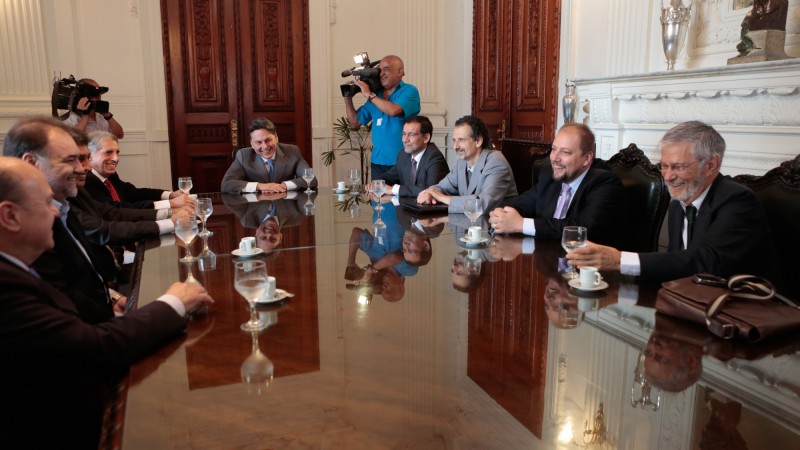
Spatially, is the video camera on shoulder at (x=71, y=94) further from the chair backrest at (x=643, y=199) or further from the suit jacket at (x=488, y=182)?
the chair backrest at (x=643, y=199)

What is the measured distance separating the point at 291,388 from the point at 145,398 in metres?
0.28

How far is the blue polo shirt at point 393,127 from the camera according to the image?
502 cm

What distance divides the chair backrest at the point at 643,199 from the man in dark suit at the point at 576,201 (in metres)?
0.15

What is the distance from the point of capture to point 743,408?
1085mm

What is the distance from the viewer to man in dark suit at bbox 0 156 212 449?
46.4 inches

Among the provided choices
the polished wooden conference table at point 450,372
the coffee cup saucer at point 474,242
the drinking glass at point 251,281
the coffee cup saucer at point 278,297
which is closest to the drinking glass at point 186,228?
the polished wooden conference table at point 450,372

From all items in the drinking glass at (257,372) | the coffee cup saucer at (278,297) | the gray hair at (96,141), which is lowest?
the drinking glass at (257,372)

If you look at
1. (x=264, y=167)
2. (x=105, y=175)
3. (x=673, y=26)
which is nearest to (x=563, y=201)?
(x=673, y=26)

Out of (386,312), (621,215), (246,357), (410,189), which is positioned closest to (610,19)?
(410,189)

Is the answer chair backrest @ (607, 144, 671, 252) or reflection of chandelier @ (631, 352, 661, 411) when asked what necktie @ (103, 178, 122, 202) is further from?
reflection of chandelier @ (631, 352, 661, 411)

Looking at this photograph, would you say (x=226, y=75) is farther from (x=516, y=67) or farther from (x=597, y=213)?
(x=597, y=213)

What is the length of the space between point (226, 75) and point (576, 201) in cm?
491

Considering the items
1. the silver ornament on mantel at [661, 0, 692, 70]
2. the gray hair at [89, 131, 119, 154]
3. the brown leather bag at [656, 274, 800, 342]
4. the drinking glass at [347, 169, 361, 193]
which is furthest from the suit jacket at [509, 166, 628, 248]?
the gray hair at [89, 131, 119, 154]

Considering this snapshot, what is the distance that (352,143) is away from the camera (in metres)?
6.99
